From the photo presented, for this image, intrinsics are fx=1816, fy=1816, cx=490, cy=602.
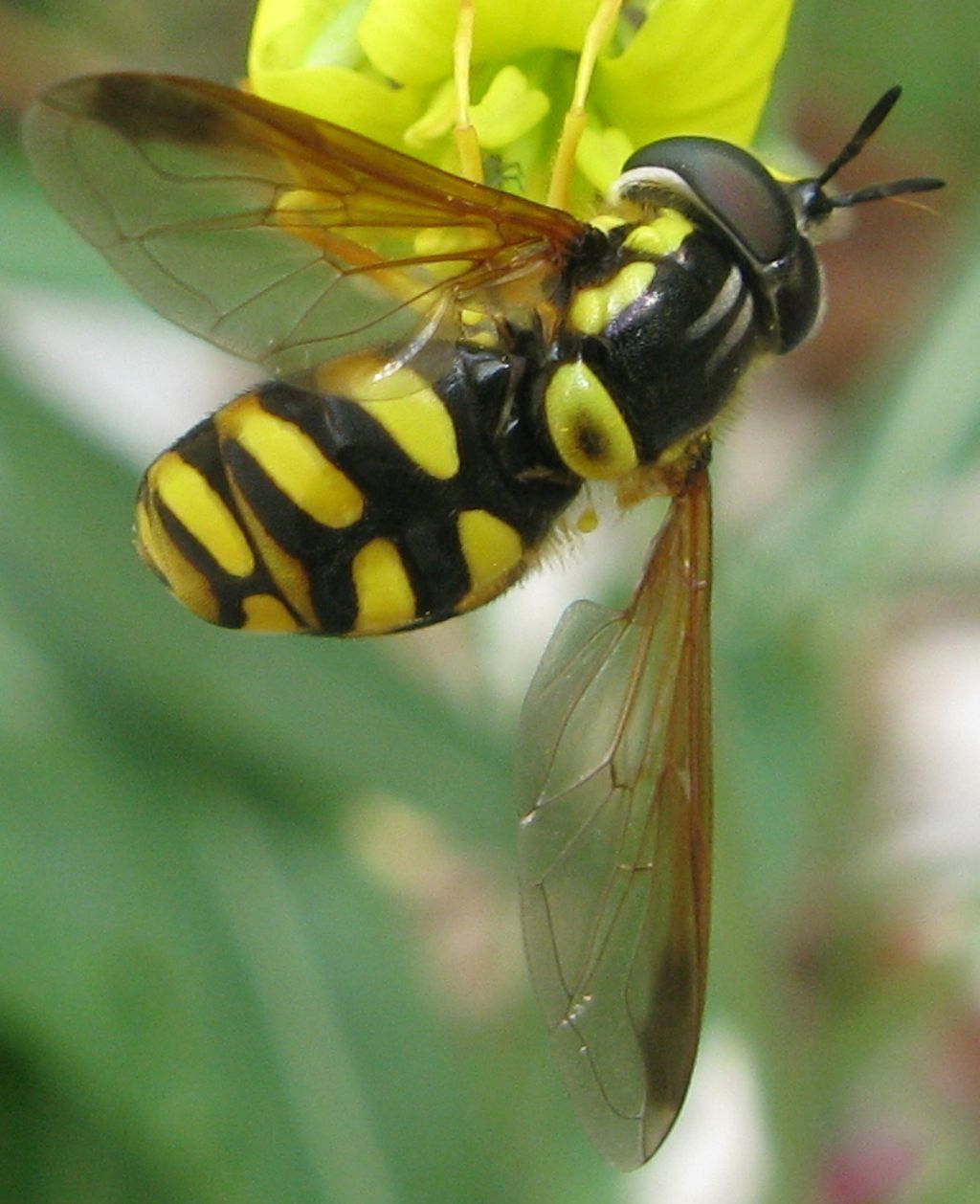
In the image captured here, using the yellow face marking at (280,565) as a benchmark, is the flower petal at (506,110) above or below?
above

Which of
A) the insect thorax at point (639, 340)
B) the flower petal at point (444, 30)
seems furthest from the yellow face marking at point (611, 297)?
the flower petal at point (444, 30)

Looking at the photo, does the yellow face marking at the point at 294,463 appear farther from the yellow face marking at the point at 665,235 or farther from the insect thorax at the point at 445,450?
the yellow face marking at the point at 665,235

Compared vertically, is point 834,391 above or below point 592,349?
below

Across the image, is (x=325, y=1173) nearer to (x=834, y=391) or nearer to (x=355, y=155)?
(x=355, y=155)

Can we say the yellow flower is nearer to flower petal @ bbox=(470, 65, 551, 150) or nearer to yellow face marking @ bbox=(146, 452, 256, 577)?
flower petal @ bbox=(470, 65, 551, 150)

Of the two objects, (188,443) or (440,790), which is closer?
(188,443)

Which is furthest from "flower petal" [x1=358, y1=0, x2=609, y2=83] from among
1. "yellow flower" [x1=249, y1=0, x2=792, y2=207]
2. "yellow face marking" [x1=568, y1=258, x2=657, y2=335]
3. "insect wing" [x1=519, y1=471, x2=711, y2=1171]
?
"insect wing" [x1=519, y1=471, x2=711, y2=1171]

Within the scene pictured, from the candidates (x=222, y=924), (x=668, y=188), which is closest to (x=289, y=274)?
(x=668, y=188)
